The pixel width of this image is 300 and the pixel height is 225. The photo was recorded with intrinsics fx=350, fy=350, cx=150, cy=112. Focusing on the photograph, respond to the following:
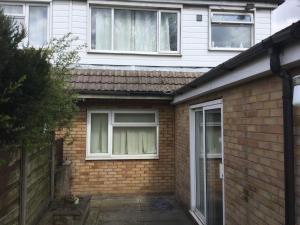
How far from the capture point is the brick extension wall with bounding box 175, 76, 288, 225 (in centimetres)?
343

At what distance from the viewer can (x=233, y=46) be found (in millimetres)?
10344

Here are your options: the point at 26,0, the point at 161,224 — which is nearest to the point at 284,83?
the point at 161,224

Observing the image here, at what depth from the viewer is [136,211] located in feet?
25.8

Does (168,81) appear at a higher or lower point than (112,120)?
higher

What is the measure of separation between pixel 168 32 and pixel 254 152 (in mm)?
6828

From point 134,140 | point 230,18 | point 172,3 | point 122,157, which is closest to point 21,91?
point 122,157

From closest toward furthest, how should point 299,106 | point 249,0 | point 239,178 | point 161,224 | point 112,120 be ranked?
1. point 299,106
2. point 239,178
3. point 161,224
4. point 112,120
5. point 249,0

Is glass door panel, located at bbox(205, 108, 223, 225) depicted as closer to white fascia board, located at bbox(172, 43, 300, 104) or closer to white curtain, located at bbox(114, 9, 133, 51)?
white fascia board, located at bbox(172, 43, 300, 104)

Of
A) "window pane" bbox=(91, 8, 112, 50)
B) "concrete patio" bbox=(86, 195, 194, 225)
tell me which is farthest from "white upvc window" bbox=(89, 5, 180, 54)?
"concrete patio" bbox=(86, 195, 194, 225)

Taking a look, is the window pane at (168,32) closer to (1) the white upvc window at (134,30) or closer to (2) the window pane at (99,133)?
(1) the white upvc window at (134,30)

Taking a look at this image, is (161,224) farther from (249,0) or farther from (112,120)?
(249,0)

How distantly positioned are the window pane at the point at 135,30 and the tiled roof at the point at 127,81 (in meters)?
0.89

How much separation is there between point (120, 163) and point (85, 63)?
2.92m

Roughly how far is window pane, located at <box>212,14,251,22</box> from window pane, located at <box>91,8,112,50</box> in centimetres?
308
